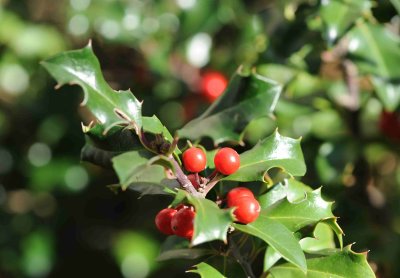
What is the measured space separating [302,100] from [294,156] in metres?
0.84

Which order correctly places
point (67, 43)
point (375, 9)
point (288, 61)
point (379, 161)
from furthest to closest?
point (67, 43), point (379, 161), point (288, 61), point (375, 9)

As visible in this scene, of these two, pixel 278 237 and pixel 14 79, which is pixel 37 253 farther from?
pixel 278 237

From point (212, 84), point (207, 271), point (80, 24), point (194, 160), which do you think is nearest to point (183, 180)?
point (194, 160)

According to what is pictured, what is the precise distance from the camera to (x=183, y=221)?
0.96 metres

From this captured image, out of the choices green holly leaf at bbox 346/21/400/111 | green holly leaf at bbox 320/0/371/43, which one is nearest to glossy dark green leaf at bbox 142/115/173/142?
green holly leaf at bbox 320/0/371/43

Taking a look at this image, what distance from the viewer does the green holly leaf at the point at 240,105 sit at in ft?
3.58

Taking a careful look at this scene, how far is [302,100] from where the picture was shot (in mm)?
1924

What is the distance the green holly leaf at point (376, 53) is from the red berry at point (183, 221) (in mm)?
858

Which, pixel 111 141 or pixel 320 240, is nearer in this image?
pixel 111 141

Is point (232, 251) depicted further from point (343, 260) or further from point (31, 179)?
point (31, 179)

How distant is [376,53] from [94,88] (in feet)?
2.96

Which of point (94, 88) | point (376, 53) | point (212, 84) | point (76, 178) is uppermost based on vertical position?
point (94, 88)

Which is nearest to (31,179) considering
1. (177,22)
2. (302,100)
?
(177,22)

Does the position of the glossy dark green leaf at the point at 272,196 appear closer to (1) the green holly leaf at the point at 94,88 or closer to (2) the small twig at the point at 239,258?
(2) the small twig at the point at 239,258
